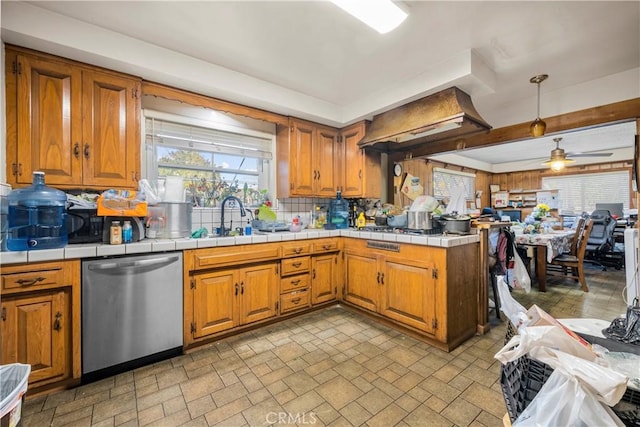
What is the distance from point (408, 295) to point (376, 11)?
7.25 ft

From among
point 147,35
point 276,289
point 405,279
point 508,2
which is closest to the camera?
point 508,2

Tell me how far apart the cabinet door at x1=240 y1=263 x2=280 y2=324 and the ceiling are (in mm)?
1716

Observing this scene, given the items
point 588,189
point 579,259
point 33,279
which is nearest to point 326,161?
point 33,279

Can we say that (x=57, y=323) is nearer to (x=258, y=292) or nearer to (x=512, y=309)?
(x=258, y=292)

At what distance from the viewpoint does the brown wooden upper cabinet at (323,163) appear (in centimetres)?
321

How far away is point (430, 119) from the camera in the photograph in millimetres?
2578

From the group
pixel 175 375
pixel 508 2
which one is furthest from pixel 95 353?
pixel 508 2

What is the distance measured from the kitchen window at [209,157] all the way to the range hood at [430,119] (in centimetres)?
131

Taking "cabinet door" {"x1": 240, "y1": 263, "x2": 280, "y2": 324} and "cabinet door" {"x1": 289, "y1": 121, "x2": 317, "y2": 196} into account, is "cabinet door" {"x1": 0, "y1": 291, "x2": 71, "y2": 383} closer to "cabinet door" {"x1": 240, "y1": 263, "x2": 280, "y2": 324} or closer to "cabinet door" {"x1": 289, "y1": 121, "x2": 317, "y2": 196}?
"cabinet door" {"x1": 240, "y1": 263, "x2": 280, "y2": 324}

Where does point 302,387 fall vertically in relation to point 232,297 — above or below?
below

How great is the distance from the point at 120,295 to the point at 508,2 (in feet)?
10.6

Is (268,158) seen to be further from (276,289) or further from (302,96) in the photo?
(276,289)

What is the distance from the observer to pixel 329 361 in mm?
2062

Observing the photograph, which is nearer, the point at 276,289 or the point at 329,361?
the point at 329,361
